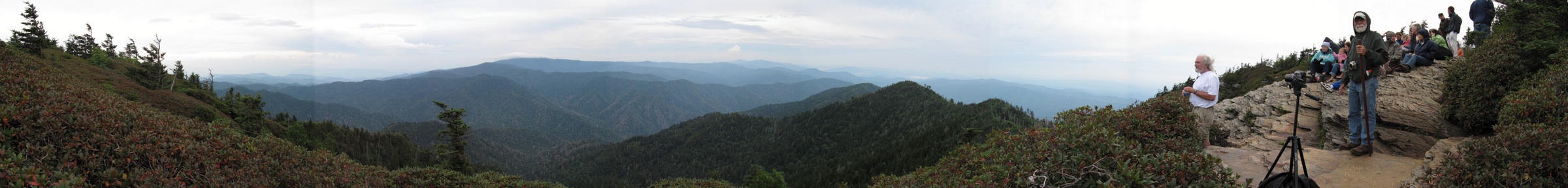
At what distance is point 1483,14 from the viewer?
14.1m

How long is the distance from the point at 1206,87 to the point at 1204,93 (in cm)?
13

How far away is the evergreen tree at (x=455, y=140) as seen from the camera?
33.2 m

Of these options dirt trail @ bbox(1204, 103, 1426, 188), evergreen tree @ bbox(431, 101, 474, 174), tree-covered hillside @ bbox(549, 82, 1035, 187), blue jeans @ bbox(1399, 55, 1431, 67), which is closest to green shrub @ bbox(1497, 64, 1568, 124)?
dirt trail @ bbox(1204, 103, 1426, 188)

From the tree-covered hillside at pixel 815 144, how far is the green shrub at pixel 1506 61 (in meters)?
64.8

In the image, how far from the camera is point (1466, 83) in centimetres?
836

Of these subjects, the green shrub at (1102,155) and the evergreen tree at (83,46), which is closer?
the green shrub at (1102,155)

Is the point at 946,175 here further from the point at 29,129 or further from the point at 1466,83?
the point at 29,129

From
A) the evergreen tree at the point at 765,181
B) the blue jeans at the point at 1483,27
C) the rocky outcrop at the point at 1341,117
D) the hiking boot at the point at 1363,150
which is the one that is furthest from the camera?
the evergreen tree at the point at 765,181

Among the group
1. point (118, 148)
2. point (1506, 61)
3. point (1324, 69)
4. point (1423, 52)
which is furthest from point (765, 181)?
point (1506, 61)

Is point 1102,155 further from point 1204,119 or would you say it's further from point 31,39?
point 31,39

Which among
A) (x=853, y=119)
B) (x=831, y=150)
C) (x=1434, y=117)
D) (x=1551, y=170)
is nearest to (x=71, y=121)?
(x=1551, y=170)

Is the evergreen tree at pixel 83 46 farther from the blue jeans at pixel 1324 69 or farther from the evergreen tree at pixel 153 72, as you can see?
the blue jeans at pixel 1324 69

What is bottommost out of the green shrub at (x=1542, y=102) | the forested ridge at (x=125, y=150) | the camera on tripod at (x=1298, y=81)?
the forested ridge at (x=125, y=150)

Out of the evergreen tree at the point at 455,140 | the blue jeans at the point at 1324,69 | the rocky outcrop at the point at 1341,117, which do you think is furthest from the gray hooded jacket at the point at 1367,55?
the evergreen tree at the point at 455,140
